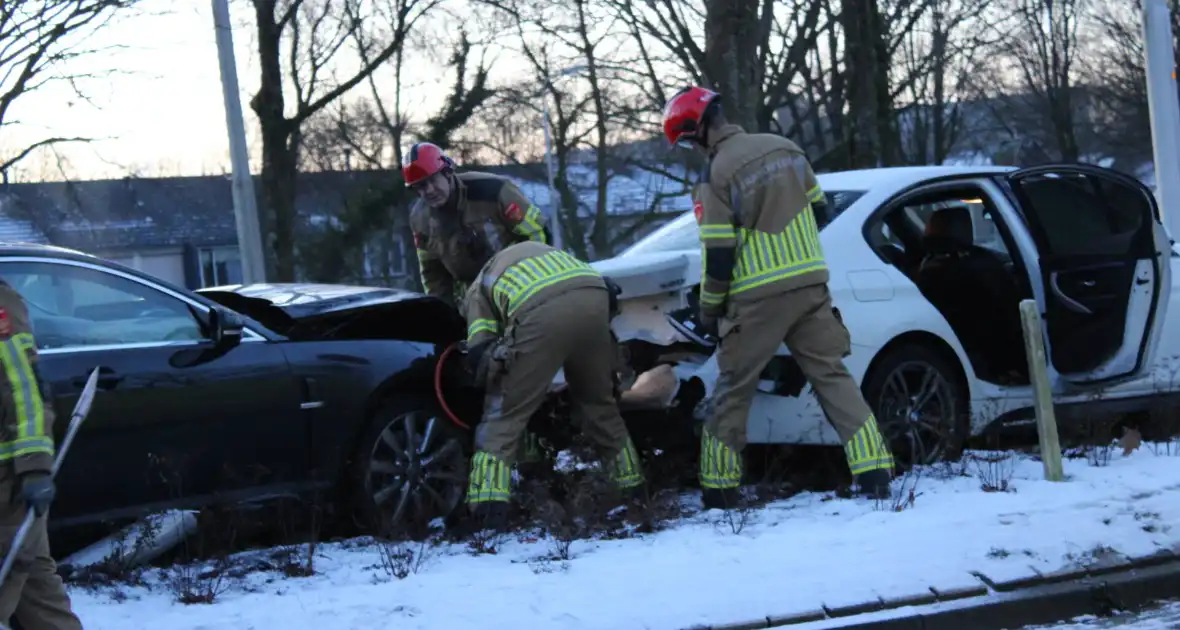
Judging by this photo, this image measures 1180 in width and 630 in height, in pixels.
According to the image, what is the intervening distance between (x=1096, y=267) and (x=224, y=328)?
189 inches

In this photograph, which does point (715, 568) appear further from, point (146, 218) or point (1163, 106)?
point (146, 218)

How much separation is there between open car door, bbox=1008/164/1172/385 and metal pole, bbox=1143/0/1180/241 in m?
5.49

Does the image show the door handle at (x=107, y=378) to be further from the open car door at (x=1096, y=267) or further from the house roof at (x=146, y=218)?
the house roof at (x=146, y=218)

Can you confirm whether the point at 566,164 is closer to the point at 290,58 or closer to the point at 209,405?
the point at 290,58

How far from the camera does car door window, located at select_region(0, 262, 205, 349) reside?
5492mm

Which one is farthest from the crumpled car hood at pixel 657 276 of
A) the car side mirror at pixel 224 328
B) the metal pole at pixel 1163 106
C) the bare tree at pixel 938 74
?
the bare tree at pixel 938 74

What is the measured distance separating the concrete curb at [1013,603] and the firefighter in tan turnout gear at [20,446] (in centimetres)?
220

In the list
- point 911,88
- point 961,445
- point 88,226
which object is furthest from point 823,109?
point 88,226

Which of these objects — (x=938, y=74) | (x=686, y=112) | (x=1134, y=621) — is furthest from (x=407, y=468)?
(x=938, y=74)

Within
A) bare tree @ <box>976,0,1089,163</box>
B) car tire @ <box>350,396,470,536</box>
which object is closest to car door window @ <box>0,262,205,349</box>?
car tire @ <box>350,396,470,536</box>

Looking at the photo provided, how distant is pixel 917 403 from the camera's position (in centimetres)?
691

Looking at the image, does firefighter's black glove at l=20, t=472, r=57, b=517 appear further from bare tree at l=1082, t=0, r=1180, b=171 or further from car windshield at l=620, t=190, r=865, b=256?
bare tree at l=1082, t=0, r=1180, b=171

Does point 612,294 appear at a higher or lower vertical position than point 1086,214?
lower

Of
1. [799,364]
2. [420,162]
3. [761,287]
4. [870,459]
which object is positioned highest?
[420,162]
